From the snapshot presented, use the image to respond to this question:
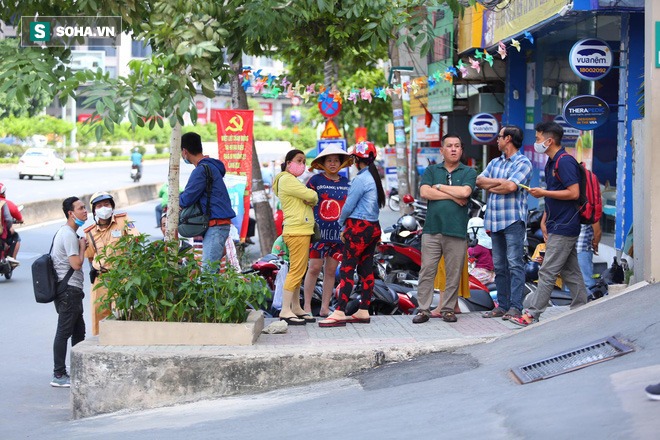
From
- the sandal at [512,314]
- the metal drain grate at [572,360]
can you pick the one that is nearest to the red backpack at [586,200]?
the sandal at [512,314]

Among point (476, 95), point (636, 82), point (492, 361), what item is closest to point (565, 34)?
point (636, 82)

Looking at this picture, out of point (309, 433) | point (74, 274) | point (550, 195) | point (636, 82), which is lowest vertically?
point (309, 433)

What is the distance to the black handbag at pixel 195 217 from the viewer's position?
9633 mm

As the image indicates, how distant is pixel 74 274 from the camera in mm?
9359

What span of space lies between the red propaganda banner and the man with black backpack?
6239mm

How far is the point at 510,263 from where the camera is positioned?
9.38 m

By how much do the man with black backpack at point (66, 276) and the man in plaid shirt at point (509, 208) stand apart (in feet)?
12.2

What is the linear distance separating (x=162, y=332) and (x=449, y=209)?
287 centimetres

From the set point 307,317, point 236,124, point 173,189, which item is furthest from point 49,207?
point 173,189

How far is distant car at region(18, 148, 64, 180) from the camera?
46531 mm

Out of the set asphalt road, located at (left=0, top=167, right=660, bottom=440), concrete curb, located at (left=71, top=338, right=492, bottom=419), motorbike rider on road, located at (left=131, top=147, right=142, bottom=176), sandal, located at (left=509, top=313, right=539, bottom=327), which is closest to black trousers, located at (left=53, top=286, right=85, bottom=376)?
asphalt road, located at (left=0, top=167, right=660, bottom=440)

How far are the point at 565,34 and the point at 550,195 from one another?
8.65 metres

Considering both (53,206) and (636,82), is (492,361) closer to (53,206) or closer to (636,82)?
(636,82)

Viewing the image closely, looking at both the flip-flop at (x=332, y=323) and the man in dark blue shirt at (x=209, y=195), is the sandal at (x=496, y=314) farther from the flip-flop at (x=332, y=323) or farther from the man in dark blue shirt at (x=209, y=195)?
the man in dark blue shirt at (x=209, y=195)
